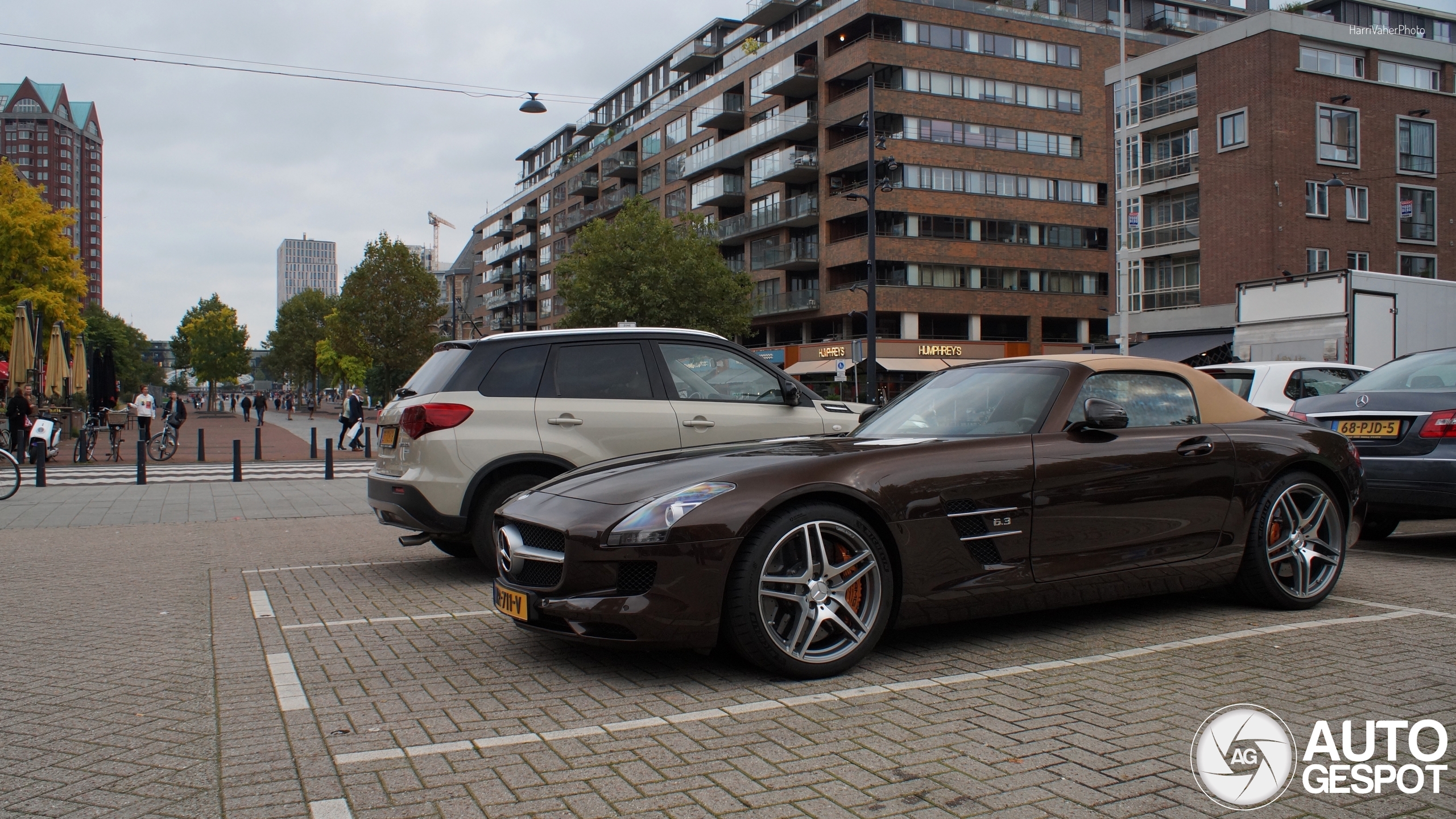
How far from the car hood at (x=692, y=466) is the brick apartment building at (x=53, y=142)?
167 m

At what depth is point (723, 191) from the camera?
2470 inches

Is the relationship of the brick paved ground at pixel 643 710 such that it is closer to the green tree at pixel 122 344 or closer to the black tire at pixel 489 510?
the black tire at pixel 489 510

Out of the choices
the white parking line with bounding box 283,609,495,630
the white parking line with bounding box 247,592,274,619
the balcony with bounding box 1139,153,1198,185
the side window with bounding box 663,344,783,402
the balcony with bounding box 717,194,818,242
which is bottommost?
the white parking line with bounding box 247,592,274,619

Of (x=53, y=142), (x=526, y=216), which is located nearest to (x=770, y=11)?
(x=526, y=216)

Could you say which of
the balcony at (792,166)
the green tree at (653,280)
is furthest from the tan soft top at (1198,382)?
the balcony at (792,166)

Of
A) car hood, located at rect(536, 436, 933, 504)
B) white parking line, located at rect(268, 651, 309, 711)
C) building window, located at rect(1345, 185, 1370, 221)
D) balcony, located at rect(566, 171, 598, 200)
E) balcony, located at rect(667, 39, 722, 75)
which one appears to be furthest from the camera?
balcony, located at rect(566, 171, 598, 200)

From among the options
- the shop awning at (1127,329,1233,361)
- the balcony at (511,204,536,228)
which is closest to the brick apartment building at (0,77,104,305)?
the balcony at (511,204,536,228)

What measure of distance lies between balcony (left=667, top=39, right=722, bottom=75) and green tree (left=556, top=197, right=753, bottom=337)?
1075 inches

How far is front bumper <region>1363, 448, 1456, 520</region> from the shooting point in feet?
23.3

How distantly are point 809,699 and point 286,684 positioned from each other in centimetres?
221

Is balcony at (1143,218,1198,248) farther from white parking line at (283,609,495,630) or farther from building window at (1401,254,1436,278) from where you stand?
white parking line at (283,609,495,630)

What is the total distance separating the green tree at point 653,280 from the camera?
4612 centimetres

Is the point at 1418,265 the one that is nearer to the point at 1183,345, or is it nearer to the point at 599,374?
the point at 1183,345

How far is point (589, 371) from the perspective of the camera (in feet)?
23.6
